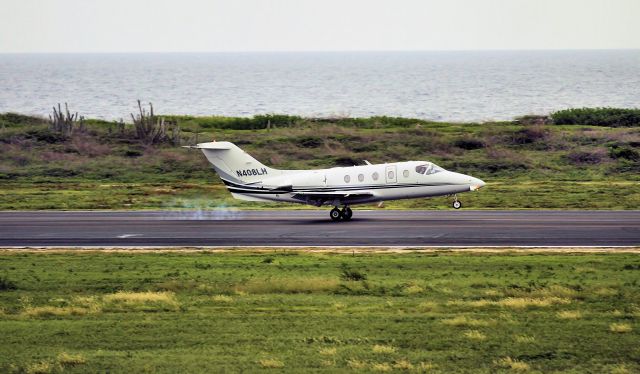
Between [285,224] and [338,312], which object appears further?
[285,224]

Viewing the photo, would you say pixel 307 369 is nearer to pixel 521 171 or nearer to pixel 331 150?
pixel 521 171

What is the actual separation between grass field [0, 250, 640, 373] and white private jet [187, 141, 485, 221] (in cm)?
1019

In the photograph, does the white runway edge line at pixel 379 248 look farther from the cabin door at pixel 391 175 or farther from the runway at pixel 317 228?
the cabin door at pixel 391 175

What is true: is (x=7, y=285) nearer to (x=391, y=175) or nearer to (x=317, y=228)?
(x=317, y=228)

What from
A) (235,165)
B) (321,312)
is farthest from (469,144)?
(321,312)

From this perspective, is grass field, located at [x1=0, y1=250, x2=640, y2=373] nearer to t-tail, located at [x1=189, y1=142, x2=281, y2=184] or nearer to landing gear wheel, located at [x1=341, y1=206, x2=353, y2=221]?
t-tail, located at [x1=189, y1=142, x2=281, y2=184]

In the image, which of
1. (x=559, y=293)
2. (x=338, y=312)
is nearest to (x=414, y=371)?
(x=338, y=312)

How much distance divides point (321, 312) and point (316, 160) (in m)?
45.6

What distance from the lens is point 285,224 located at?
42.2m

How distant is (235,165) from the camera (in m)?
43.8

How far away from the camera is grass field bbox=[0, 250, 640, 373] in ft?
62.7

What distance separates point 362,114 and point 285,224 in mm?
120322

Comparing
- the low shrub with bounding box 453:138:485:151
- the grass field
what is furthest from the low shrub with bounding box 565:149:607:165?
the grass field

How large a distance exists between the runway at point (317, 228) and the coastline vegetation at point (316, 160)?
3.61 metres
